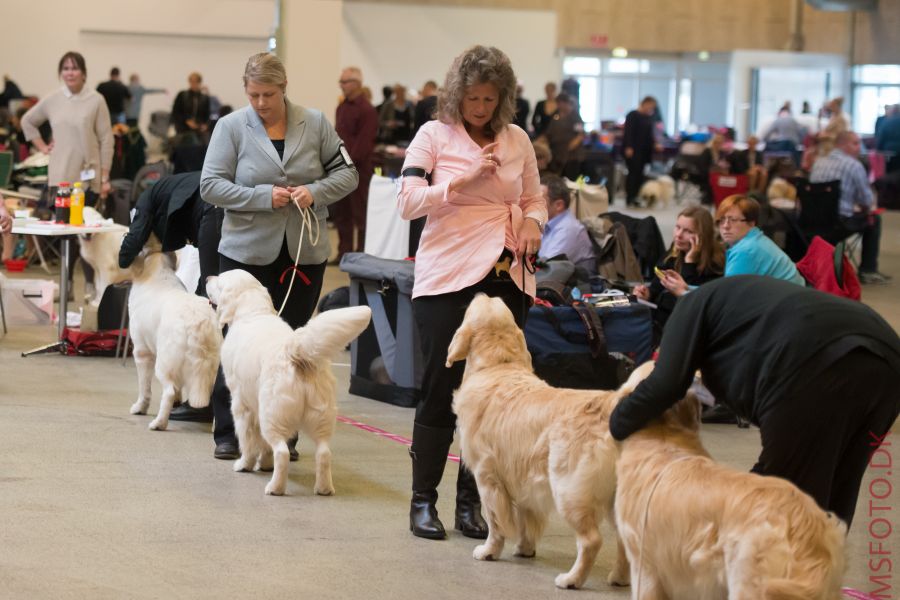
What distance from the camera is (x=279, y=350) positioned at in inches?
167

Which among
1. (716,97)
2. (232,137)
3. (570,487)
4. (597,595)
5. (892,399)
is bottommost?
(597,595)

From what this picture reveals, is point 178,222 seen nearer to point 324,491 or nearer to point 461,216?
point 324,491

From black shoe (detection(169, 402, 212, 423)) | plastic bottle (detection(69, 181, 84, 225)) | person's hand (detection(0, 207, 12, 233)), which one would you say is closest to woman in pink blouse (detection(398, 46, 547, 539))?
black shoe (detection(169, 402, 212, 423))

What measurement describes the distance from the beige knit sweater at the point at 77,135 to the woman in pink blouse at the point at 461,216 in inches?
212

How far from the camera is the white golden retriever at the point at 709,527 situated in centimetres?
241

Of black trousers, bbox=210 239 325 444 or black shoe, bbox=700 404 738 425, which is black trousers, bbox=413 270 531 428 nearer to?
black trousers, bbox=210 239 325 444

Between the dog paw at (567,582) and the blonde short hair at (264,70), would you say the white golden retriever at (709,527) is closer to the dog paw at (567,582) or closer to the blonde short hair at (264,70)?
the dog paw at (567,582)

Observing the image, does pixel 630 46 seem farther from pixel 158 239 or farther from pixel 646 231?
pixel 158 239

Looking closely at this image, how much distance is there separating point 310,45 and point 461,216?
6.53 meters

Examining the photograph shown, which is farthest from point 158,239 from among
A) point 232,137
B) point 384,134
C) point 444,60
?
point 444,60

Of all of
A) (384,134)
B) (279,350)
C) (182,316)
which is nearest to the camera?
(279,350)

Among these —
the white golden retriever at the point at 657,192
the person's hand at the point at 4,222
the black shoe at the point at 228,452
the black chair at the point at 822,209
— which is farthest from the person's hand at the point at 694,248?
the white golden retriever at the point at 657,192

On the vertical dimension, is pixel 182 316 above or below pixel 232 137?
below

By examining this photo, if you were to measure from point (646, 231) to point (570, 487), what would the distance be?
4.18 m
